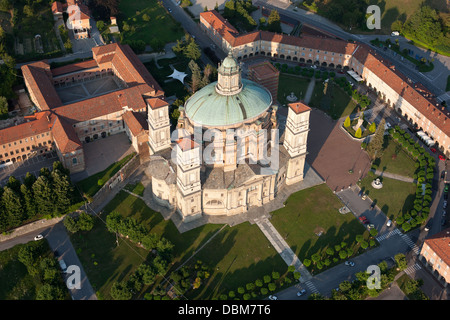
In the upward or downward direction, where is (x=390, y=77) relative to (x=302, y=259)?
upward

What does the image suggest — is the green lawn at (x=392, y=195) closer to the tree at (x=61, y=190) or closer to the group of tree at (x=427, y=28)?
the tree at (x=61, y=190)

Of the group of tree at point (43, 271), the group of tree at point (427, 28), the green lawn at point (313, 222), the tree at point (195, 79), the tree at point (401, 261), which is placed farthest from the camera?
the group of tree at point (427, 28)

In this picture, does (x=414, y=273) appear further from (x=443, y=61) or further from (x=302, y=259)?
(x=443, y=61)

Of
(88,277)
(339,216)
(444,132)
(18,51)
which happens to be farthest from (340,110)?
(18,51)

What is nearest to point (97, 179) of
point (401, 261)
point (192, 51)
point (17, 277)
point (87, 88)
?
point (17, 277)

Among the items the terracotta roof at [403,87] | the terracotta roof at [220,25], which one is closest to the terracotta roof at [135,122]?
the terracotta roof at [220,25]

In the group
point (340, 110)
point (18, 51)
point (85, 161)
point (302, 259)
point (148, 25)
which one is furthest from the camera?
point (148, 25)

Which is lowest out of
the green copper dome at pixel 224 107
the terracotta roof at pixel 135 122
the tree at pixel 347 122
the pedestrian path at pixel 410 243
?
the pedestrian path at pixel 410 243
